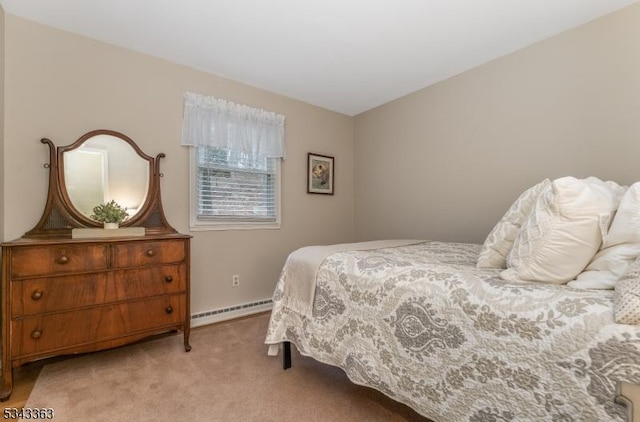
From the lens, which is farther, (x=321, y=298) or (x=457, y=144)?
(x=457, y=144)

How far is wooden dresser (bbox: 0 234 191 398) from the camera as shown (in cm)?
163

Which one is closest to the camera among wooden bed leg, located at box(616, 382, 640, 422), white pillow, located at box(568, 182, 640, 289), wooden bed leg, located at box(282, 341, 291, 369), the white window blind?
wooden bed leg, located at box(616, 382, 640, 422)

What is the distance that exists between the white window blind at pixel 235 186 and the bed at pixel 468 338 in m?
1.54

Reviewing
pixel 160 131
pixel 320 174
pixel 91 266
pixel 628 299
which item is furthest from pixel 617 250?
pixel 160 131

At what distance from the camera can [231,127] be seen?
294 centimetres

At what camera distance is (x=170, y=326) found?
213 cm

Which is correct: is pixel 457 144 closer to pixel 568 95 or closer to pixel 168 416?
pixel 568 95

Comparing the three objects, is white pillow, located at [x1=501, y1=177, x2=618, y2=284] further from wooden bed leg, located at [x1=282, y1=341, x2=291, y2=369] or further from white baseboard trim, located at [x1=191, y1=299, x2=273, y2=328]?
white baseboard trim, located at [x1=191, y1=299, x2=273, y2=328]

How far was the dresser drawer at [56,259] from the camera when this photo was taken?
1.63 meters

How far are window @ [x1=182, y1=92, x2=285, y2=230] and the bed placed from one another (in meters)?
1.53

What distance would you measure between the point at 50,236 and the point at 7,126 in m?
0.79

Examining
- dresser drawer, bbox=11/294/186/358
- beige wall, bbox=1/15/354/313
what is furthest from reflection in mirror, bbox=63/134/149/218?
dresser drawer, bbox=11/294/186/358

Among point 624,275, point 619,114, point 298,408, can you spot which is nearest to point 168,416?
point 298,408

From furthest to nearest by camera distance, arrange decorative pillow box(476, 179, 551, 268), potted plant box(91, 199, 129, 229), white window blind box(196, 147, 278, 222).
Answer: white window blind box(196, 147, 278, 222), potted plant box(91, 199, 129, 229), decorative pillow box(476, 179, 551, 268)
